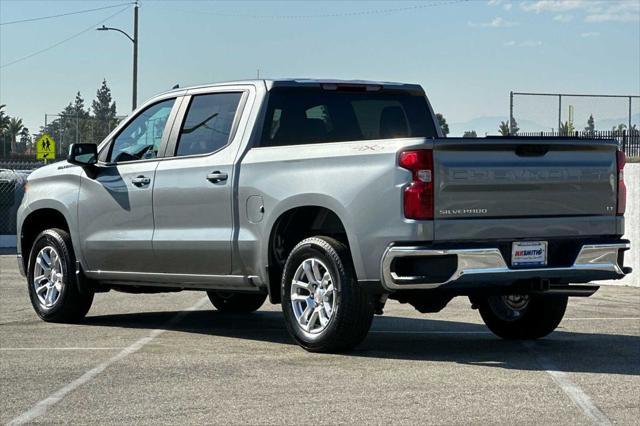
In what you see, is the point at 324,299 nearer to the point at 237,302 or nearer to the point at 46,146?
the point at 237,302

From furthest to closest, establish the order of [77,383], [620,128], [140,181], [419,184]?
1. [620,128]
2. [140,181]
3. [419,184]
4. [77,383]

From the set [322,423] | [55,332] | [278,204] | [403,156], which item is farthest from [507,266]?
[55,332]

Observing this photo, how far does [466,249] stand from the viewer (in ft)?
28.6

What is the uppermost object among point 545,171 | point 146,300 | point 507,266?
point 545,171

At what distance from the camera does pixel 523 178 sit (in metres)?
9.02

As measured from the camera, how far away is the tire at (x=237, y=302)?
42.5 feet

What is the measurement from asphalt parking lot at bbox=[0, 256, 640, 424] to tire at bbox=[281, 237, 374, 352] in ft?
0.50

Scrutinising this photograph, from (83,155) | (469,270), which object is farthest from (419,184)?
(83,155)

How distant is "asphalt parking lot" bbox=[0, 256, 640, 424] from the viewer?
6930mm

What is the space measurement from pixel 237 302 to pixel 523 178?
15.7 feet

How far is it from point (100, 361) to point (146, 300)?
5.92m

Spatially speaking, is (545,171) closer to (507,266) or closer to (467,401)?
(507,266)

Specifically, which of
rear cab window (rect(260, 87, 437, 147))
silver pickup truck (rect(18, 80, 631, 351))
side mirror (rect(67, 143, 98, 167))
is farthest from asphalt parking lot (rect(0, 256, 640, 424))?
rear cab window (rect(260, 87, 437, 147))

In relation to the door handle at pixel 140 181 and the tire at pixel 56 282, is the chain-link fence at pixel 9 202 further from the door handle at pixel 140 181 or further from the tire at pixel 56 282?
the door handle at pixel 140 181
